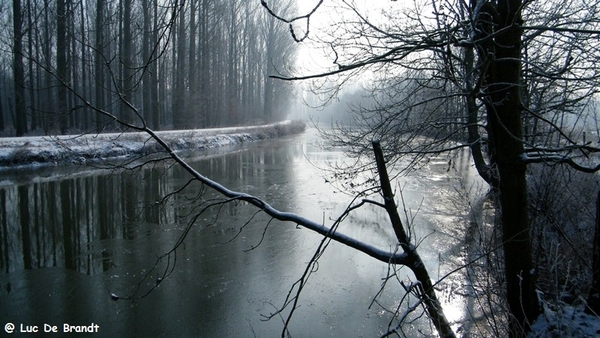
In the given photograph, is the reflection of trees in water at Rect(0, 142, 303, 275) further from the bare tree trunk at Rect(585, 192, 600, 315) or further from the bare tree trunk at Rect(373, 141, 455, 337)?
the bare tree trunk at Rect(585, 192, 600, 315)

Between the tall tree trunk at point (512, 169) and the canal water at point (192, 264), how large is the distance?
2.42ft

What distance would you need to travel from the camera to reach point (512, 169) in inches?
108

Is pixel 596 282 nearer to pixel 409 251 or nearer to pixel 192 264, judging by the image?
pixel 409 251

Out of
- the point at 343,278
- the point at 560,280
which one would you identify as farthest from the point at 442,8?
the point at 343,278

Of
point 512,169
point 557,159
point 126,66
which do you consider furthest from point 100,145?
point 557,159

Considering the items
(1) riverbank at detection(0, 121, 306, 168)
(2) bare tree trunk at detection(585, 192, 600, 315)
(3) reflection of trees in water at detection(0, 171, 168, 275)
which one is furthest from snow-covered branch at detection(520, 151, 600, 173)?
(1) riverbank at detection(0, 121, 306, 168)

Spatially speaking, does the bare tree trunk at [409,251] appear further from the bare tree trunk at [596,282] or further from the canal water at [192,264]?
the bare tree trunk at [596,282]

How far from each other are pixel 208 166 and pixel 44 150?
6.28 metres

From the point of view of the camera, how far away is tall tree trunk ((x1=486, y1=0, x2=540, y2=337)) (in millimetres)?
2633

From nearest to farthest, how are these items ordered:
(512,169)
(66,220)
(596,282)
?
(512,169), (596,282), (66,220)

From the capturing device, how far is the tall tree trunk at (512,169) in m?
2.63

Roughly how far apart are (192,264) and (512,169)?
17.3 ft

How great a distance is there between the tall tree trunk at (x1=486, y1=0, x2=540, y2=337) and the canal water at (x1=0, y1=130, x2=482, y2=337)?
0.74 metres

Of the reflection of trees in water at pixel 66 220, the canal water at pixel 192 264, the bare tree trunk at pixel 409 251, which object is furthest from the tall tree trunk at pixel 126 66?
the reflection of trees in water at pixel 66 220
